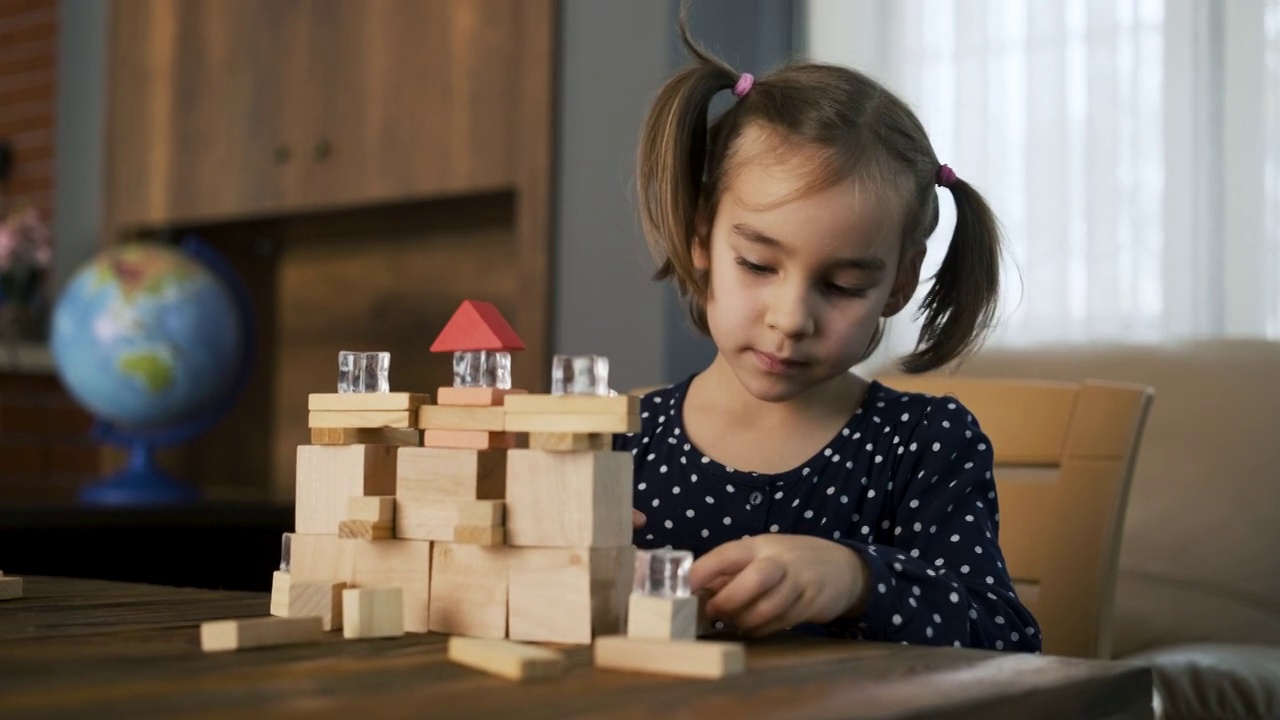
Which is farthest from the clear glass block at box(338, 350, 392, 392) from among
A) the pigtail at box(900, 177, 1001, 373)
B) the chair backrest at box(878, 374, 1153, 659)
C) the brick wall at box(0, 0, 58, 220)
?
the brick wall at box(0, 0, 58, 220)

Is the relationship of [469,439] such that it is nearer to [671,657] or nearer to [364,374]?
[364,374]

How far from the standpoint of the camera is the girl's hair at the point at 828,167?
1.14 metres

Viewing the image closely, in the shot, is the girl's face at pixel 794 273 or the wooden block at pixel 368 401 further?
the girl's face at pixel 794 273

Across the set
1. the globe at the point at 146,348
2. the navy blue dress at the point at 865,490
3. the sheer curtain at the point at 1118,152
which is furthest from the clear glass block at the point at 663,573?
the globe at the point at 146,348

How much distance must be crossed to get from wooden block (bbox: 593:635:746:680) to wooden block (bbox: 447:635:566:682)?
23mm

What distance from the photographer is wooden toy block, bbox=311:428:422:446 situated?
32.0 inches

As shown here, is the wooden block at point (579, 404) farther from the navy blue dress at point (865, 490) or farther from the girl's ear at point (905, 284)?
the girl's ear at point (905, 284)

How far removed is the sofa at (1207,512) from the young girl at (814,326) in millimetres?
680

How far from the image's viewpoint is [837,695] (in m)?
0.55

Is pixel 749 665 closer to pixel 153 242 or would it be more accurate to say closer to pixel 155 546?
pixel 155 546

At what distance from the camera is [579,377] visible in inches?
29.3

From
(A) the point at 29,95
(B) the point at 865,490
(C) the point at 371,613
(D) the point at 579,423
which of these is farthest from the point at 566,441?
(A) the point at 29,95

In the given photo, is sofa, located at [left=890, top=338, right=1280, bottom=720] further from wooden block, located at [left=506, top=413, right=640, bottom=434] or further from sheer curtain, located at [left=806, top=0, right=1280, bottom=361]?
wooden block, located at [left=506, top=413, right=640, bottom=434]

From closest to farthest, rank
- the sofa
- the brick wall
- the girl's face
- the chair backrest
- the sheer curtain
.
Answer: the girl's face, the chair backrest, the sofa, the sheer curtain, the brick wall
